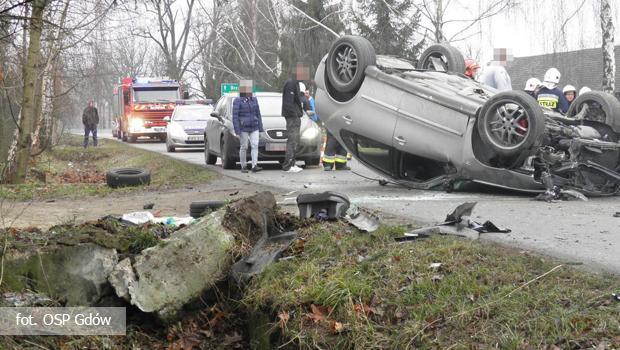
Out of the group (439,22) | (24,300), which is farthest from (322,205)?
(439,22)

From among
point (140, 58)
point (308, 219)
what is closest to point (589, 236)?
point (308, 219)

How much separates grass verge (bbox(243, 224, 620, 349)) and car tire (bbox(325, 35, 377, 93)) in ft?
14.4

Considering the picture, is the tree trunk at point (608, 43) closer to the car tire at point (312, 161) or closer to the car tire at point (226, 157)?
the car tire at point (312, 161)

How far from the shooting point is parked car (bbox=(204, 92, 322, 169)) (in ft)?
46.6

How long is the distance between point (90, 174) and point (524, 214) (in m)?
13.7

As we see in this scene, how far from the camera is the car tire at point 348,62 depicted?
30.5ft

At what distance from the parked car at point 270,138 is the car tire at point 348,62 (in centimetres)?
464

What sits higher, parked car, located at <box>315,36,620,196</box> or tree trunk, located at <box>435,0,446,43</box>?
tree trunk, located at <box>435,0,446,43</box>

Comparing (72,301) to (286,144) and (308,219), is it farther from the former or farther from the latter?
(286,144)

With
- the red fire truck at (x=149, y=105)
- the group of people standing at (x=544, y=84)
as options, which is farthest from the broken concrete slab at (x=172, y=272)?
the red fire truck at (x=149, y=105)

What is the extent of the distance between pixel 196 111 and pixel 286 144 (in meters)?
11.3

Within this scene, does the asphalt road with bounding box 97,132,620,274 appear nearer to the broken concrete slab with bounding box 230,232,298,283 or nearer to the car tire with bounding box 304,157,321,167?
the broken concrete slab with bounding box 230,232,298,283

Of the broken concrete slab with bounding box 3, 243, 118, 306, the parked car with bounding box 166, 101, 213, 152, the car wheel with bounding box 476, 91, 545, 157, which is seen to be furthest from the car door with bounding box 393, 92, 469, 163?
the parked car with bounding box 166, 101, 213, 152

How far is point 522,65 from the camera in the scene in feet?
172
